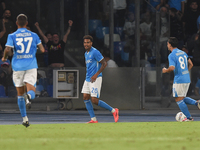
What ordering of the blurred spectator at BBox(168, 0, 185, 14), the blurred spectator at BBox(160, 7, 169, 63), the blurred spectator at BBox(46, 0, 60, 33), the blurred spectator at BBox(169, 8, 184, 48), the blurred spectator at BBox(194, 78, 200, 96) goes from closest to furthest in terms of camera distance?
1. the blurred spectator at BBox(194, 78, 200, 96)
2. the blurred spectator at BBox(46, 0, 60, 33)
3. the blurred spectator at BBox(160, 7, 169, 63)
4. the blurred spectator at BBox(169, 8, 184, 48)
5. the blurred spectator at BBox(168, 0, 185, 14)

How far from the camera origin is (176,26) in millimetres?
21578

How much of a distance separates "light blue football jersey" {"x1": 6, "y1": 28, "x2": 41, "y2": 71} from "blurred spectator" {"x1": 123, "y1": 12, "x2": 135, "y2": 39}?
10821 mm

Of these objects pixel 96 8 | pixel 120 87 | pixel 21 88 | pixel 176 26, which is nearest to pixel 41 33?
pixel 96 8

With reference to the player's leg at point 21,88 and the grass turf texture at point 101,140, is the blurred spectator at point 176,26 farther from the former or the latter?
the player's leg at point 21,88

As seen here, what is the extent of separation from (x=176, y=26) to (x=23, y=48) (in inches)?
477

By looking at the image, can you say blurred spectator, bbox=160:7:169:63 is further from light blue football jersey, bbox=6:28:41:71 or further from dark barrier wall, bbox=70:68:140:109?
light blue football jersey, bbox=6:28:41:71

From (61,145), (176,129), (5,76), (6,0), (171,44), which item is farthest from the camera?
(6,0)

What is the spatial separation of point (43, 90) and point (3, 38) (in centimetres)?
265

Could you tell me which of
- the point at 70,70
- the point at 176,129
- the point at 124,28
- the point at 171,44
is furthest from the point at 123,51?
the point at 176,129

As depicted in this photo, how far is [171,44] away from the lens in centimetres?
1283

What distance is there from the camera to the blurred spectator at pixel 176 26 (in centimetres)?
2144

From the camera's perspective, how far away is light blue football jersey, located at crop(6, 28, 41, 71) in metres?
10.4

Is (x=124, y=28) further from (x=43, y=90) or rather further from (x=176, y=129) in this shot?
(x=176, y=129)

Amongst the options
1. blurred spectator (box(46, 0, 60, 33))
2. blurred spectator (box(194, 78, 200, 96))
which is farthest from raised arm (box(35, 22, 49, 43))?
blurred spectator (box(194, 78, 200, 96))
